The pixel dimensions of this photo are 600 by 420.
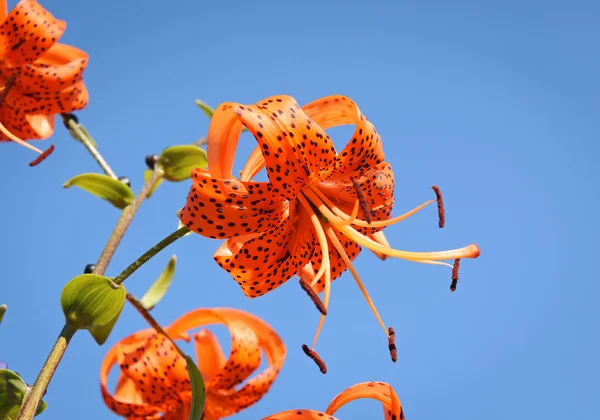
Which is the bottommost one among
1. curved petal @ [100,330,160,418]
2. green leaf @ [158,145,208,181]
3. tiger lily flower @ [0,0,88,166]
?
curved petal @ [100,330,160,418]

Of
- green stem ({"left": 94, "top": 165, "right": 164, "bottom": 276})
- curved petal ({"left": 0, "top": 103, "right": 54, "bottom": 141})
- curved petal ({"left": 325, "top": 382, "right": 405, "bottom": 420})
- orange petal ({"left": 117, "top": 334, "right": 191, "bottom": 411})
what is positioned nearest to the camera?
curved petal ({"left": 325, "top": 382, "right": 405, "bottom": 420})

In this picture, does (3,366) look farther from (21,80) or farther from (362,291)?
(21,80)

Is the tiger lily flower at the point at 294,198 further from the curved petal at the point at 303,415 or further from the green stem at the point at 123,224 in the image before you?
the green stem at the point at 123,224

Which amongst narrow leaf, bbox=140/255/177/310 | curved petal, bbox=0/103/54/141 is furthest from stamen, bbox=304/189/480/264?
curved petal, bbox=0/103/54/141

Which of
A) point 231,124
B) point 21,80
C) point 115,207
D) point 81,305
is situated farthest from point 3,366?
point 21,80

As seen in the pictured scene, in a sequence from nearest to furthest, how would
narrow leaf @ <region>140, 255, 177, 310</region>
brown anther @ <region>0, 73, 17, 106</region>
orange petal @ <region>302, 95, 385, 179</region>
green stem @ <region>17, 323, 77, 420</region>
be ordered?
green stem @ <region>17, 323, 77, 420</region>, orange petal @ <region>302, 95, 385, 179</region>, narrow leaf @ <region>140, 255, 177, 310</region>, brown anther @ <region>0, 73, 17, 106</region>

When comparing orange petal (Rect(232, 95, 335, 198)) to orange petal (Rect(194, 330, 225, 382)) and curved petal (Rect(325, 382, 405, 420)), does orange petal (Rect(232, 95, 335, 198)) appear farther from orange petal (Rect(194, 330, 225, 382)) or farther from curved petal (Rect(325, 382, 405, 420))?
orange petal (Rect(194, 330, 225, 382))

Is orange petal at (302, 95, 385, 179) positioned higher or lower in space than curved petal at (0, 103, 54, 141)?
lower

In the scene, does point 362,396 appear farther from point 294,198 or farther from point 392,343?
point 294,198
